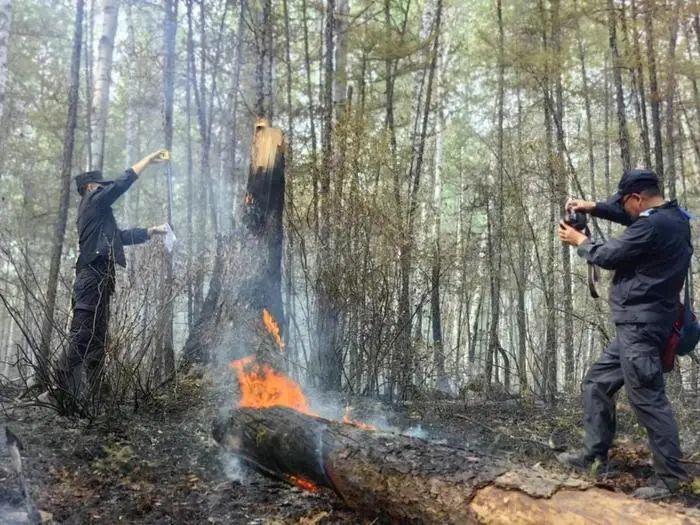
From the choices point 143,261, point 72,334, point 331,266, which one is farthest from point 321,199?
point 72,334

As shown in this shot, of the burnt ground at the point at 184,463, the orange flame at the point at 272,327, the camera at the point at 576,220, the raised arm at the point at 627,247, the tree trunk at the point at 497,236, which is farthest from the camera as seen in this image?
the tree trunk at the point at 497,236

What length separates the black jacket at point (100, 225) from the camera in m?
5.09

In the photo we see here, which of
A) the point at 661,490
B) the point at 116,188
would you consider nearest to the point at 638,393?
the point at 661,490

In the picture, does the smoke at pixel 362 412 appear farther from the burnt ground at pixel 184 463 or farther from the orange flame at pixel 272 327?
the orange flame at pixel 272 327

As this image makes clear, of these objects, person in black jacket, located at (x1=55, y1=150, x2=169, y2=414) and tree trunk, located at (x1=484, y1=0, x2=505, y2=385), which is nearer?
person in black jacket, located at (x1=55, y1=150, x2=169, y2=414)

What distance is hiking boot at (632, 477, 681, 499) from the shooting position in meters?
3.36

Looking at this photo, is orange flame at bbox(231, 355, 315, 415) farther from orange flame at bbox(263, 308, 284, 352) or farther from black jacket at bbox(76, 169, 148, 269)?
black jacket at bbox(76, 169, 148, 269)

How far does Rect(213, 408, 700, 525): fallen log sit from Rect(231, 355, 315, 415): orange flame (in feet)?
2.62

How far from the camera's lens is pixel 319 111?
27.6 feet

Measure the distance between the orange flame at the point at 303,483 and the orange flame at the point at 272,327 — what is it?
2.10 m

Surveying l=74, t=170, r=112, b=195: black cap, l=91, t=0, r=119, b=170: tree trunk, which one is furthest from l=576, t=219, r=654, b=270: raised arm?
l=91, t=0, r=119, b=170: tree trunk

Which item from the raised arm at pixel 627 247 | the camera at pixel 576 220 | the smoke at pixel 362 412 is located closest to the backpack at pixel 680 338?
the raised arm at pixel 627 247

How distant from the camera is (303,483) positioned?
360 centimetres

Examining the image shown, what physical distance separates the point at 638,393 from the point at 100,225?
4840mm
